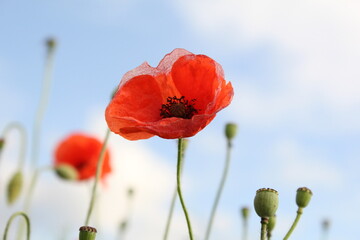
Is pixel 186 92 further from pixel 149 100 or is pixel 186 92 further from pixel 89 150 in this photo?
pixel 89 150

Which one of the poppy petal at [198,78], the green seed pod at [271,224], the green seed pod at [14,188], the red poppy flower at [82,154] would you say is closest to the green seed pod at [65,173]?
the green seed pod at [14,188]

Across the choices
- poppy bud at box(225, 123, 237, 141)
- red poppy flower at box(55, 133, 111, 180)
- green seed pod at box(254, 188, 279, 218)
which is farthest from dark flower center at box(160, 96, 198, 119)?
red poppy flower at box(55, 133, 111, 180)

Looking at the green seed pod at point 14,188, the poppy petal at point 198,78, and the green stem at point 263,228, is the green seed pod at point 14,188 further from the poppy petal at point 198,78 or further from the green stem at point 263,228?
the green stem at point 263,228

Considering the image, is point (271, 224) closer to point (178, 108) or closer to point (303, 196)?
point (303, 196)

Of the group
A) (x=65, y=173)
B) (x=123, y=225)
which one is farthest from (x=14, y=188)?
(x=123, y=225)

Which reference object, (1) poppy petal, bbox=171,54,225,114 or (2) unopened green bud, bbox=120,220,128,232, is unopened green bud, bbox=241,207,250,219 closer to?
(2) unopened green bud, bbox=120,220,128,232

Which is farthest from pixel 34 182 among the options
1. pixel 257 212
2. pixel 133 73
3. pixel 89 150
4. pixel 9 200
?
pixel 257 212

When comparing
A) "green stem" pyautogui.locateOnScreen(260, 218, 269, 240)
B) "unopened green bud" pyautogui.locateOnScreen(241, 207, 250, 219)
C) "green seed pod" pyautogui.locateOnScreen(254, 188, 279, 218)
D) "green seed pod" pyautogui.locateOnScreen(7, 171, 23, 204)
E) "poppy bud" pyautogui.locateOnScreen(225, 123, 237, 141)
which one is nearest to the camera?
"green stem" pyautogui.locateOnScreen(260, 218, 269, 240)
